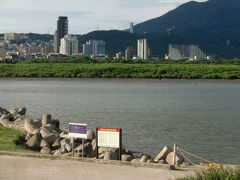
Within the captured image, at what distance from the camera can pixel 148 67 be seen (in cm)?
13788

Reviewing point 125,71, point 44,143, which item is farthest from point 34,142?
point 125,71

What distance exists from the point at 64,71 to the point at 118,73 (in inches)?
611

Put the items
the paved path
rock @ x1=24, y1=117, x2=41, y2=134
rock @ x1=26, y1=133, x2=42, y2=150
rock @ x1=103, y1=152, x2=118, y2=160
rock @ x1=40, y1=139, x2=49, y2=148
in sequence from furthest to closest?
rock @ x1=24, y1=117, x2=41, y2=134 < rock @ x1=40, y1=139, x2=49, y2=148 < rock @ x1=26, y1=133, x2=42, y2=150 < rock @ x1=103, y1=152, x2=118, y2=160 < the paved path

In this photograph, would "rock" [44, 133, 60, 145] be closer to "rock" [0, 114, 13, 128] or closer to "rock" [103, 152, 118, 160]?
"rock" [0, 114, 13, 128]

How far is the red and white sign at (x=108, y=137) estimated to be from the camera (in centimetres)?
1633

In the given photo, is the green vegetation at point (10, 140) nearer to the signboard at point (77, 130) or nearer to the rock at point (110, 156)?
the signboard at point (77, 130)

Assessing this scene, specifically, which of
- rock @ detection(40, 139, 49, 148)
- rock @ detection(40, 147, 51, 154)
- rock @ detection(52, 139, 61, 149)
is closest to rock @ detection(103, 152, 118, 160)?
rock @ detection(40, 147, 51, 154)

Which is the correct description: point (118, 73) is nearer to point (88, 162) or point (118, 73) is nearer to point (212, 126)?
point (212, 126)

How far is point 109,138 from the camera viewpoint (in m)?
16.5

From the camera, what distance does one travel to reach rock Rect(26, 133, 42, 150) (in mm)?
21234

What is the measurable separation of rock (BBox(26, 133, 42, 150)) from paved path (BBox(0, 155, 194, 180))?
475cm

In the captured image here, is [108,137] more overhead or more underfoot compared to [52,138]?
more overhead

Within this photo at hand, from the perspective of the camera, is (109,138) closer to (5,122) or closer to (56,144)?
(56,144)

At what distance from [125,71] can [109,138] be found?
4755 inches
